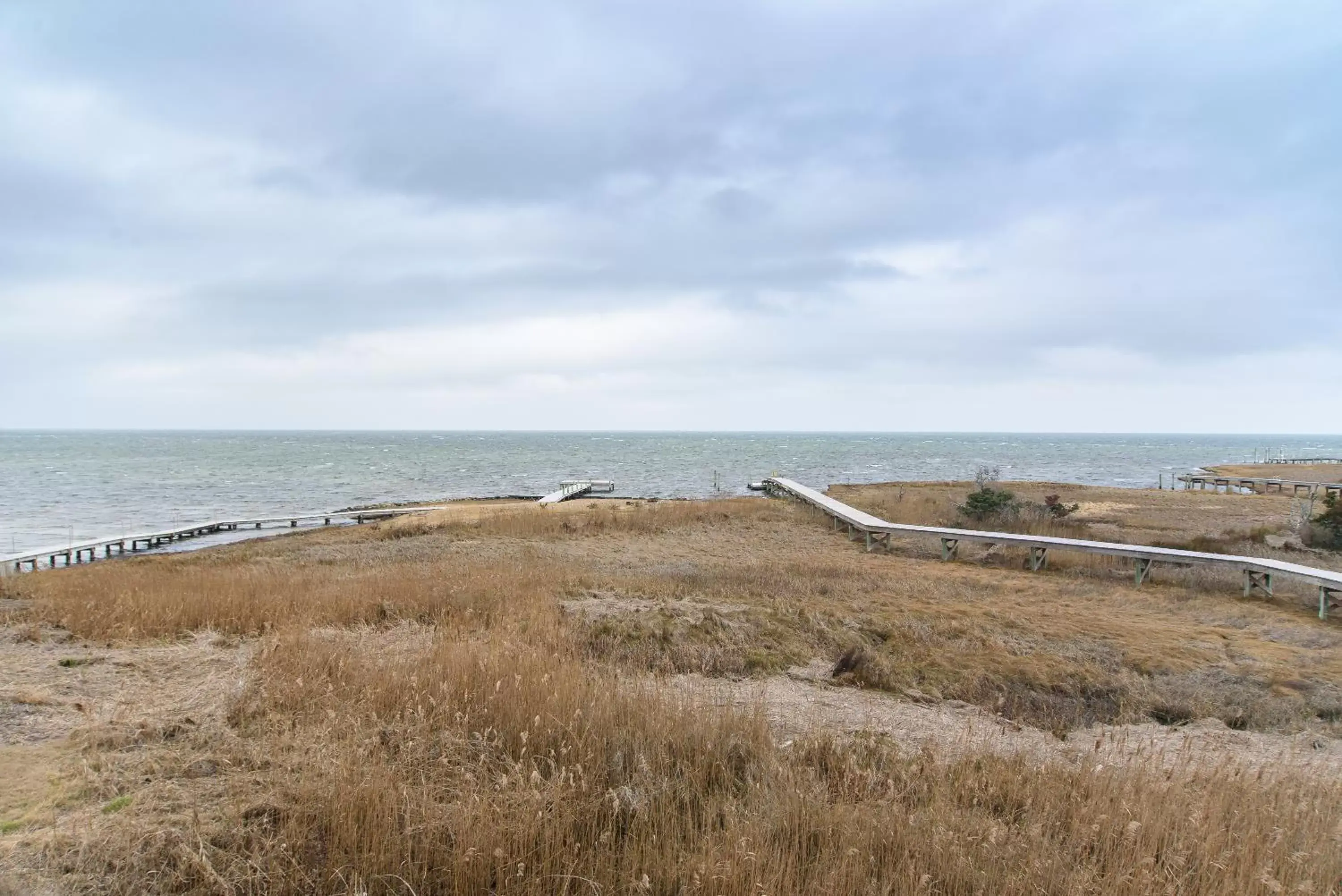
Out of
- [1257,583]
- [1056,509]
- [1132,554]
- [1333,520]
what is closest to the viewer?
[1257,583]

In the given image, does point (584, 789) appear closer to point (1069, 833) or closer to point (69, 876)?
point (69, 876)

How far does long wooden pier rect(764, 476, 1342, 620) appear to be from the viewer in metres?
12.2

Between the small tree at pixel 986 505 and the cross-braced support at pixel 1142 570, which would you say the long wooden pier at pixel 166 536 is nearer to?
the small tree at pixel 986 505

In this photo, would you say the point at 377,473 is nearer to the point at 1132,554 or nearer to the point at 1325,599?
the point at 1132,554

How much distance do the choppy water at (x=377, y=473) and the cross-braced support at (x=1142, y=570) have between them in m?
31.6

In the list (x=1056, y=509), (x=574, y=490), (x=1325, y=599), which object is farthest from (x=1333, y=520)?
(x=574, y=490)

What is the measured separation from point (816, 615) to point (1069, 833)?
620 cm

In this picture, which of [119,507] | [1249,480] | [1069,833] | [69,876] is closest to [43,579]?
[69,876]

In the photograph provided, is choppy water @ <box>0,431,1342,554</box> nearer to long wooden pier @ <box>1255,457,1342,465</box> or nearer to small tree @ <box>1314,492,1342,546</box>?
long wooden pier @ <box>1255,457,1342,465</box>

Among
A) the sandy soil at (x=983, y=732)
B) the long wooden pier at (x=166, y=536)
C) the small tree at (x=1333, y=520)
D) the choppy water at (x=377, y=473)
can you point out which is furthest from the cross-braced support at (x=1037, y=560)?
the choppy water at (x=377, y=473)

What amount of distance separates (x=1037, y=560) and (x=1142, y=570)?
82.7 inches

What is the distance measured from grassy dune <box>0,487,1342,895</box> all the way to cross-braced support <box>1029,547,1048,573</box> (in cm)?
561

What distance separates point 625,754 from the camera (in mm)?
4301

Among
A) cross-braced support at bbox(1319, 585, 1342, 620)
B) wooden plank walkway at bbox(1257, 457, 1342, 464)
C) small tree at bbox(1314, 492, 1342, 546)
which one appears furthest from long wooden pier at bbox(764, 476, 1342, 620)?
wooden plank walkway at bbox(1257, 457, 1342, 464)
